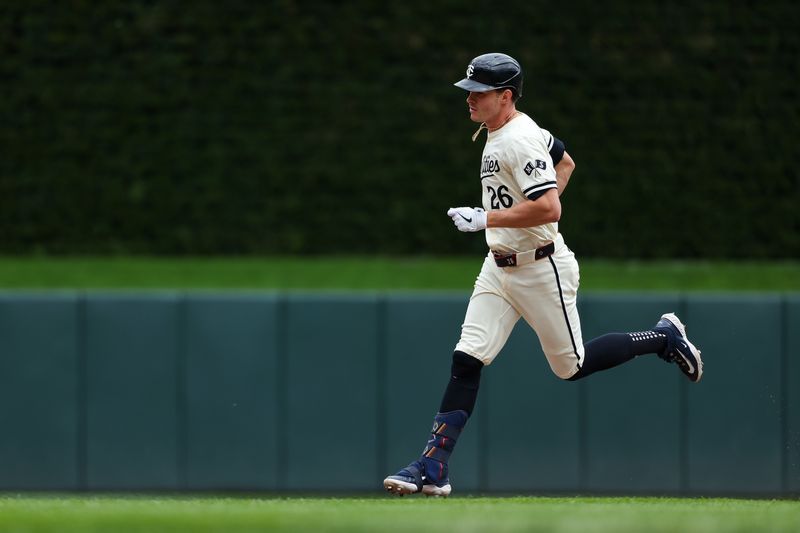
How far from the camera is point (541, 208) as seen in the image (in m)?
5.21

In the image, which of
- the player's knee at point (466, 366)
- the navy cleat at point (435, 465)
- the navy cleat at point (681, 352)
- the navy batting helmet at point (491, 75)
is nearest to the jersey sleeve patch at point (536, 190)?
the navy batting helmet at point (491, 75)

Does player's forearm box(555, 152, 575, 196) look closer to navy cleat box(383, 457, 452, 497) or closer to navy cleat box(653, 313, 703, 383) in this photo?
navy cleat box(653, 313, 703, 383)

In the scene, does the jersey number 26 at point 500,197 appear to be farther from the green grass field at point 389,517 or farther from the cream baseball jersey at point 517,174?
the green grass field at point 389,517

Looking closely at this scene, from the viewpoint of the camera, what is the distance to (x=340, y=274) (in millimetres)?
9398

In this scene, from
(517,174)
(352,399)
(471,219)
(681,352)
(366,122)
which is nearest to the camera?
(471,219)

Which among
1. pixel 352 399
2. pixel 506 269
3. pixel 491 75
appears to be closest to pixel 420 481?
pixel 506 269

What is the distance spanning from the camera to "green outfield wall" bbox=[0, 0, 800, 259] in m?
9.56

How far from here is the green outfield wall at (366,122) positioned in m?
9.56

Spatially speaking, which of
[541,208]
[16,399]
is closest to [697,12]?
[541,208]

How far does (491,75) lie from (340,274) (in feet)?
13.7

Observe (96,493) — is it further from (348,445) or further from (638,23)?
(638,23)

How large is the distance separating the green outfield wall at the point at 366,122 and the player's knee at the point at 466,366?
4082 millimetres

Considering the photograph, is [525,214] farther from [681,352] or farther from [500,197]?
[681,352]

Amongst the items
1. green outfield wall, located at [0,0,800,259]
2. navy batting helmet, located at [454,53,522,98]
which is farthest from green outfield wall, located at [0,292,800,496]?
navy batting helmet, located at [454,53,522,98]
